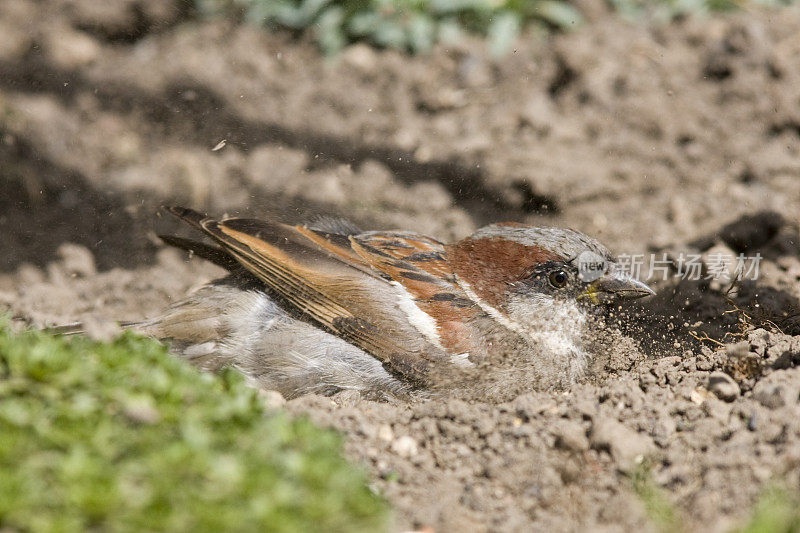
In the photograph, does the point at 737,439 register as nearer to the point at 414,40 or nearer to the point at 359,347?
the point at 359,347

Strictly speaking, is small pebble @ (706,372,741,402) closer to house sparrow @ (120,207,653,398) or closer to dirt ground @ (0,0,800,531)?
dirt ground @ (0,0,800,531)

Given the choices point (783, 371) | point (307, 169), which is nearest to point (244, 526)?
point (783, 371)

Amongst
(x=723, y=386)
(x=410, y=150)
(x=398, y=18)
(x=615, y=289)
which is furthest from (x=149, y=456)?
(x=398, y=18)

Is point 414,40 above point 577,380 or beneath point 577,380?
above

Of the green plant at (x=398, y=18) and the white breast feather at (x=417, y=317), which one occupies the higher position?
the green plant at (x=398, y=18)

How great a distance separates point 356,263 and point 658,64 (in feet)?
12.2

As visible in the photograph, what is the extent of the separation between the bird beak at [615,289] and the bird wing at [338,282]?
84cm

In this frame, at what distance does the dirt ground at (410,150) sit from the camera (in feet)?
15.3

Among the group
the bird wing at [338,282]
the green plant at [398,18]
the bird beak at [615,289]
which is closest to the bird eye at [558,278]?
the bird beak at [615,289]

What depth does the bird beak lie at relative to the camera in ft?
12.5

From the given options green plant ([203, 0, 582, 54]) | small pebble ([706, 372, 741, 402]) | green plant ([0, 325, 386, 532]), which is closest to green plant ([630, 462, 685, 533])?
small pebble ([706, 372, 741, 402])

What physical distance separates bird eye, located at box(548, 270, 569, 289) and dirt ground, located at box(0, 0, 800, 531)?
1.61 feet

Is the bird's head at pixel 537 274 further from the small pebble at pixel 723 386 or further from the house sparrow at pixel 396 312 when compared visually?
the small pebble at pixel 723 386

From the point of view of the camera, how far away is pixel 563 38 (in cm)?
633
